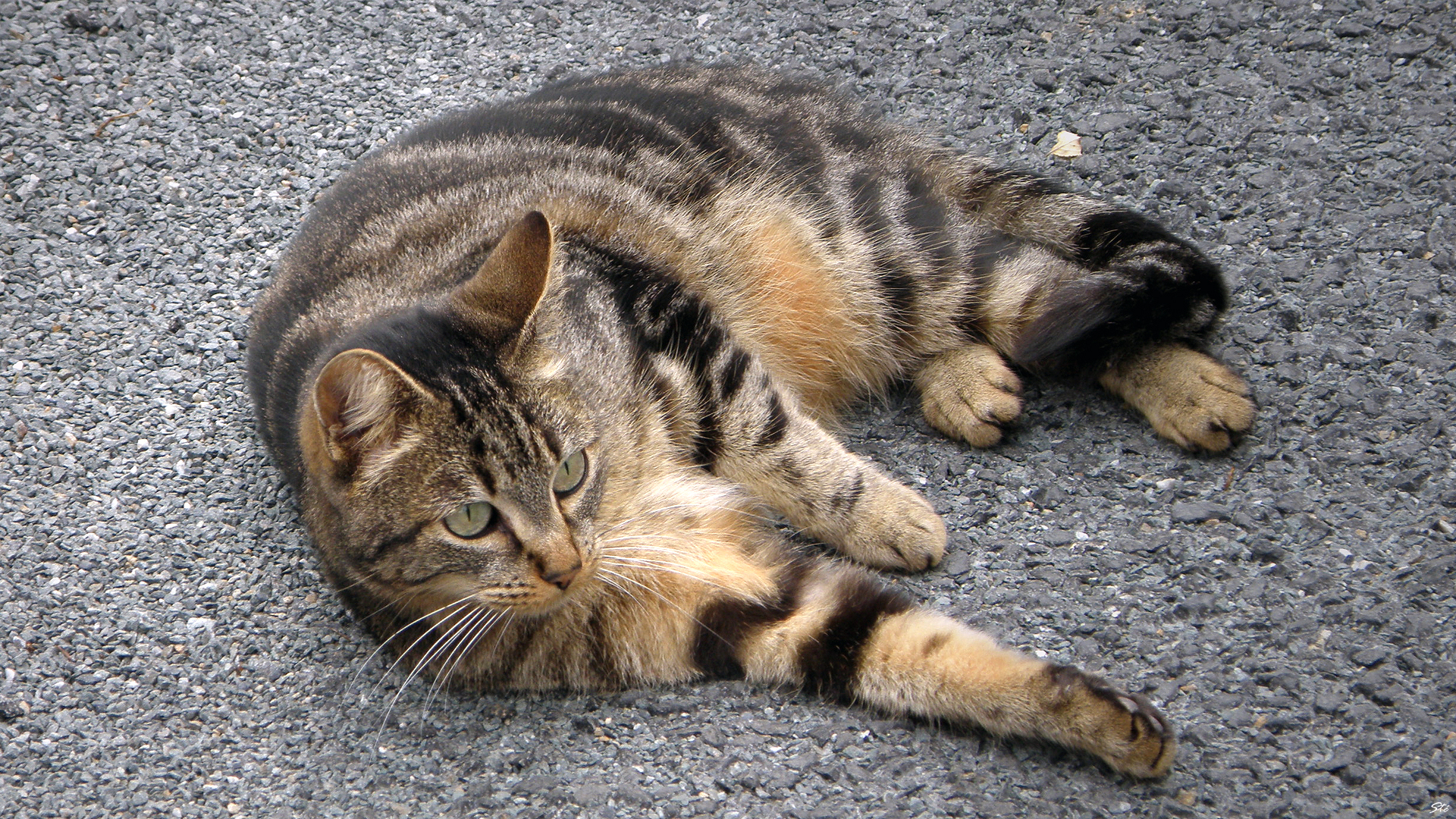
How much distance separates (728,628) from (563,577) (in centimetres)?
43

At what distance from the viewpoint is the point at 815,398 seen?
3.33m

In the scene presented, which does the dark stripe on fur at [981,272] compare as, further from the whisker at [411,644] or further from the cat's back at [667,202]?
the whisker at [411,644]

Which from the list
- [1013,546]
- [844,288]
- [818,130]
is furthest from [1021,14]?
[1013,546]

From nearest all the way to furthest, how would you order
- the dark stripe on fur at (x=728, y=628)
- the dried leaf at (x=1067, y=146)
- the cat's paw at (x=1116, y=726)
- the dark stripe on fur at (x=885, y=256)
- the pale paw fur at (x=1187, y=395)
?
the cat's paw at (x=1116, y=726) < the dark stripe on fur at (x=728, y=628) < the pale paw fur at (x=1187, y=395) < the dark stripe on fur at (x=885, y=256) < the dried leaf at (x=1067, y=146)

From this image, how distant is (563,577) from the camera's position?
92.4 inches

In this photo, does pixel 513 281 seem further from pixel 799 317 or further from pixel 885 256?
pixel 885 256

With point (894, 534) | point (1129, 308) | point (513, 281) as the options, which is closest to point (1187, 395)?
point (1129, 308)

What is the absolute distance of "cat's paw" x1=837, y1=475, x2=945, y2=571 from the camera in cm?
274

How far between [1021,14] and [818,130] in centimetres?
131

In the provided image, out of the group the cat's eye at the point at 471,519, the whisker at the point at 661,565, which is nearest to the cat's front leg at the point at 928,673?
the whisker at the point at 661,565

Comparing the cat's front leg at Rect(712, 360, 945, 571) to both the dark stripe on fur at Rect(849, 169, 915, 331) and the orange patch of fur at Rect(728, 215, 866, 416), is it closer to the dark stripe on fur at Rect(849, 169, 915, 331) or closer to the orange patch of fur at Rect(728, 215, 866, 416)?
the orange patch of fur at Rect(728, 215, 866, 416)

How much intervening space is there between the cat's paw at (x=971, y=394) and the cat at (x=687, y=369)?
0.01 m

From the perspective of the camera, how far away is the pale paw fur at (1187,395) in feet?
9.40

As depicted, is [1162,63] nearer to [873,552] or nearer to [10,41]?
[873,552]
